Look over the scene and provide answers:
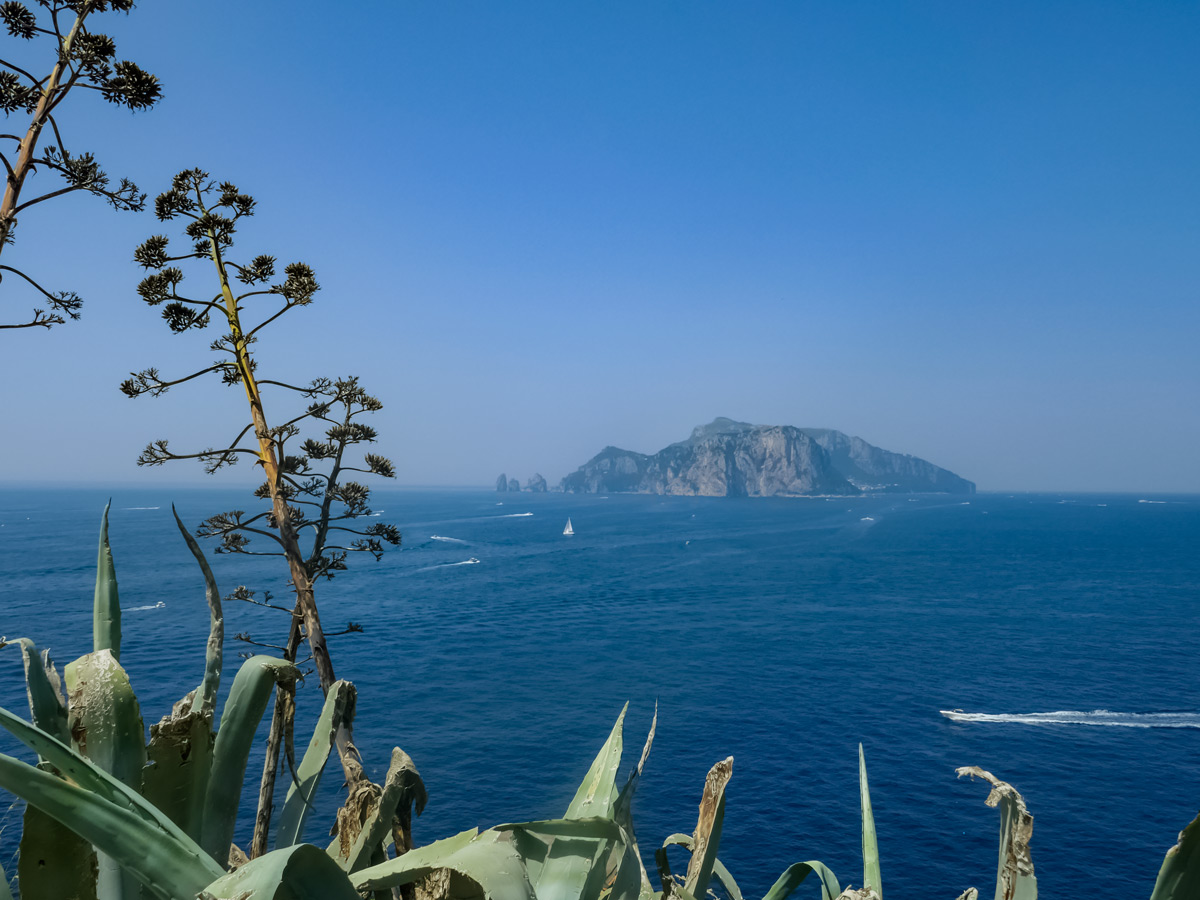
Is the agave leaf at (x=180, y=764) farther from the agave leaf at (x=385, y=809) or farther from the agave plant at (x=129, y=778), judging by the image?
the agave leaf at (x=385, y=809)

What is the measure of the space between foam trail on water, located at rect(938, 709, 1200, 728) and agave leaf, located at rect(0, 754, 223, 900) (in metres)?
62.2

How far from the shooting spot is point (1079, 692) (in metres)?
60.6

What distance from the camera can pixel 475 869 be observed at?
145 centimetres

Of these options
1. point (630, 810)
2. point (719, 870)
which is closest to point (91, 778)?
point (630, 810)

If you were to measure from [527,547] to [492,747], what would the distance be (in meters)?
90.2

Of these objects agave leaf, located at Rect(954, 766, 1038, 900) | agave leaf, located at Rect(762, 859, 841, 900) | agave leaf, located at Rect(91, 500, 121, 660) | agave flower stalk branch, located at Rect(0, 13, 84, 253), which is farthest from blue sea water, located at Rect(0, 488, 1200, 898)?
agave leaf, located at Rect(954, 766, 1038, 900)

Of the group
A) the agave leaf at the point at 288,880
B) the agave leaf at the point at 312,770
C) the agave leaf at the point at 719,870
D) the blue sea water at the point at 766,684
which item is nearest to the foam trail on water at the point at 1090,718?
the blue sea water at the point at 766,684

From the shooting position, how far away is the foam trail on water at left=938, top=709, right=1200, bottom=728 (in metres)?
53.5

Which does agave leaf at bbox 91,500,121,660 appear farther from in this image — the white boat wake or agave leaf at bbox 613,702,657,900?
the white boat wake

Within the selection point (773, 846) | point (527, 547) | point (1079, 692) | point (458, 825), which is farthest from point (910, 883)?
point (527, 547)

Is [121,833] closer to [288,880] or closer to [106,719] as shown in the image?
[288,880]

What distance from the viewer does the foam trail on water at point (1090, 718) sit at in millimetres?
53531

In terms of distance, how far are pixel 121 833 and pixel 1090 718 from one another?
68.2m

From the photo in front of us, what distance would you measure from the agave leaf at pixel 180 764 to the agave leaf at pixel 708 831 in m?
1.43
